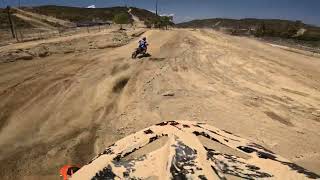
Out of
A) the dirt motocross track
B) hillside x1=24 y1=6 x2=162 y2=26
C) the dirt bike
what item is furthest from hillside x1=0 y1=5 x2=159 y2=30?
the dirt motocross track

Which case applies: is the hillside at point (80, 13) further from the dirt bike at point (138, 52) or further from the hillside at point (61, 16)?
the dirt bike at point (138, 52)

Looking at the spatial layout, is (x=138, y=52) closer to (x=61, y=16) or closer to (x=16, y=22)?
(x=16, y=22)

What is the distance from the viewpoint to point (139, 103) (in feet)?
53.1

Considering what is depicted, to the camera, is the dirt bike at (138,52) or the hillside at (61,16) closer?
the dirt bike at (138,52)

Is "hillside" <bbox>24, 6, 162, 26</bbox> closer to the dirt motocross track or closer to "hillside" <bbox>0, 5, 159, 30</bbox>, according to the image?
"hillside" <bbox>0, 5, 159, 30</bbox>

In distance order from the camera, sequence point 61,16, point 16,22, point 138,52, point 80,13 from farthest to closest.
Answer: point 80,13, point 61,16, point 16,22, point 138,52

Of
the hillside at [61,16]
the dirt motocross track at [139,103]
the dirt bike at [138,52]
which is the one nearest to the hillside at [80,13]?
the hillside at [61,16]

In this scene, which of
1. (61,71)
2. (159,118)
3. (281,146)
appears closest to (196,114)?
(159,118)

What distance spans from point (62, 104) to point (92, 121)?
266cm

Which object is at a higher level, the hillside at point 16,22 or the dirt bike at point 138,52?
the dirt bike at point 138,52

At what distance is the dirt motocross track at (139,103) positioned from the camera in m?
12.5

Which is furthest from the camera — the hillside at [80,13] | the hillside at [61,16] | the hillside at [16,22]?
the hillside at [80,13]

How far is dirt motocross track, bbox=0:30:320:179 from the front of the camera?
1255 cm

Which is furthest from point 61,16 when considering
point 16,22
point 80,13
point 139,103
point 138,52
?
point 139,103
